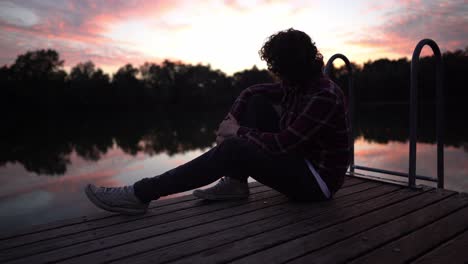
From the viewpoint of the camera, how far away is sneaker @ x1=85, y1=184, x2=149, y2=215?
5.75 feet

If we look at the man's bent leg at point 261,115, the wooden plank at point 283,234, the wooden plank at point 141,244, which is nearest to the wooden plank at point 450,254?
the wooden plank at point 283,234

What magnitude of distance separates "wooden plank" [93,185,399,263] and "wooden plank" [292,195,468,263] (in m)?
0.32

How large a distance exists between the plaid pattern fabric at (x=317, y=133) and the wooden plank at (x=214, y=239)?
18 cm

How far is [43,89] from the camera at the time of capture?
35.1m

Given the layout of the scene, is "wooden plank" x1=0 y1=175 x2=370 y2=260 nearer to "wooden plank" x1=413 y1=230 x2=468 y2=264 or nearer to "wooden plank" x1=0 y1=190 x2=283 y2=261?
"wooden plank" x1=0 y1=190 x2=283 y2=261

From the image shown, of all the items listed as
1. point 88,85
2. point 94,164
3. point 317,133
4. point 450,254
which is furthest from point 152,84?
point 450,254

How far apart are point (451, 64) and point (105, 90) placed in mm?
39868

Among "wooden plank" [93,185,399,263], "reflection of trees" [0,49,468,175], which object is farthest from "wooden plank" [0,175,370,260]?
"reflection of trees" [0,49,468,175]

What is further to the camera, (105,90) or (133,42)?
(105,90)

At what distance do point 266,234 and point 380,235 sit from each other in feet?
1.70

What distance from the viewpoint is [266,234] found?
1.48 metres

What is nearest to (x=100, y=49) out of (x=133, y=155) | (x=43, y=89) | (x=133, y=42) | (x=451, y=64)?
(x=133, y=42)

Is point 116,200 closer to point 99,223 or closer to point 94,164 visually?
point 99,223

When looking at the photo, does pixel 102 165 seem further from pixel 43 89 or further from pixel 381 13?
pixel 43 89
